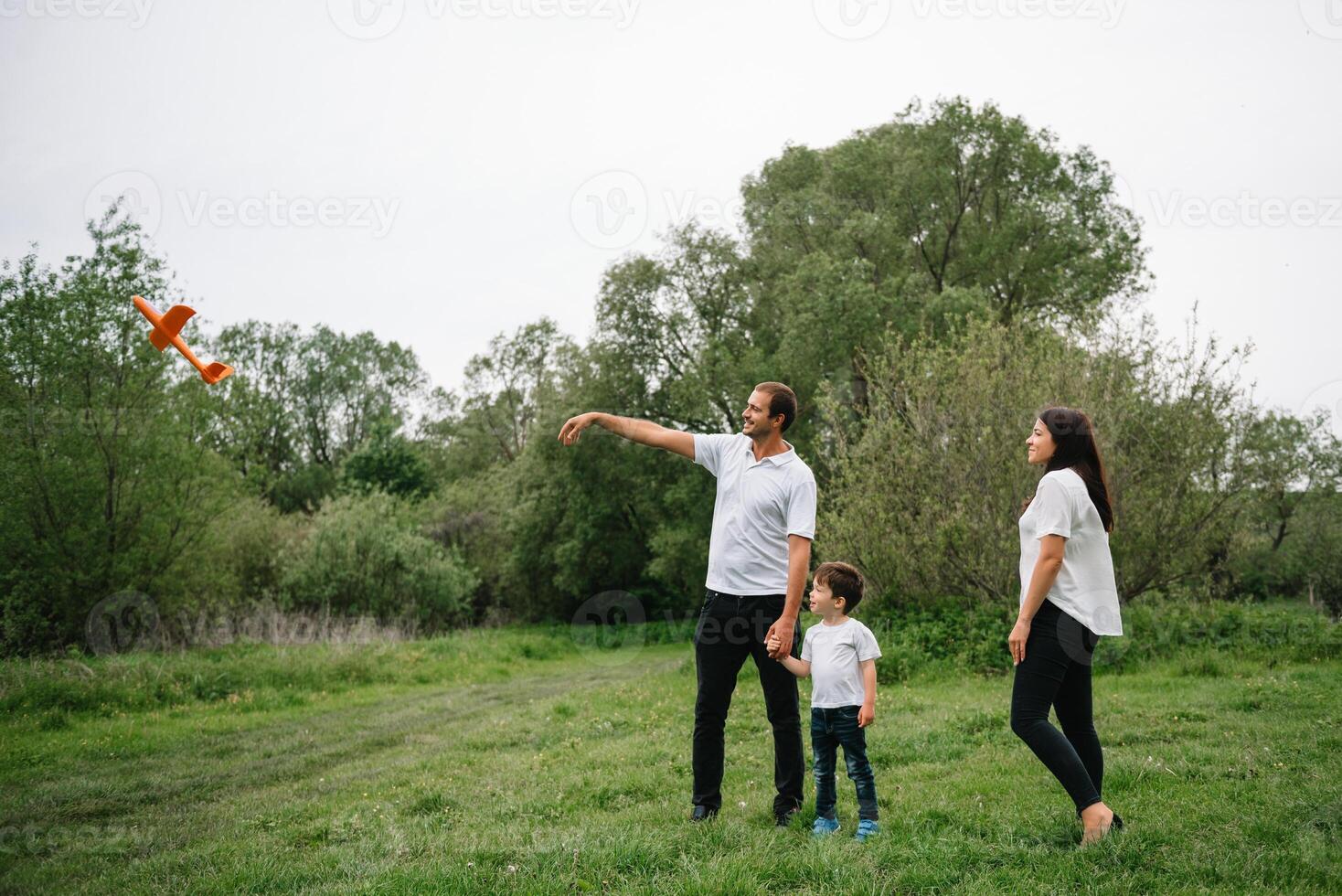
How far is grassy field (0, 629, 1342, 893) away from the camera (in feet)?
13.4

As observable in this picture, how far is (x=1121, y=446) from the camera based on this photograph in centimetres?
1467

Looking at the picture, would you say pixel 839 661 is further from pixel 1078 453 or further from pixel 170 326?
pixel 170 326

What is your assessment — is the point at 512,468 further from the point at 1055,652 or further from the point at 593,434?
the point at 1055,652

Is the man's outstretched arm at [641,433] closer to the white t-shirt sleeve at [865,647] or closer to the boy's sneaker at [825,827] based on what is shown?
the white t-shirt sleeve at [865,647]

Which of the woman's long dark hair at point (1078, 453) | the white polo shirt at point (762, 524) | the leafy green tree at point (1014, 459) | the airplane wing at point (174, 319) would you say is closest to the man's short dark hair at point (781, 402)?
the white polo shirt at point (762, 524)

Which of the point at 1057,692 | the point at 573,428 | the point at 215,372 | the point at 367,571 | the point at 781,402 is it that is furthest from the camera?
the point at 367,571

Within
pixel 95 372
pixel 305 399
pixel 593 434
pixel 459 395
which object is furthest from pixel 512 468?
pixel 305 399

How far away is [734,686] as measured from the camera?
16.7ft

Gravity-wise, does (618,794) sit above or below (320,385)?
below

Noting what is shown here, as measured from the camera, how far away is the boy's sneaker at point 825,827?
4766 millimetres

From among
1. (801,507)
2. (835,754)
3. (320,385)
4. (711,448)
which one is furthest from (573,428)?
(320,385)

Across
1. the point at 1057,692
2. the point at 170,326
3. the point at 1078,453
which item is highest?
the point at 170,326

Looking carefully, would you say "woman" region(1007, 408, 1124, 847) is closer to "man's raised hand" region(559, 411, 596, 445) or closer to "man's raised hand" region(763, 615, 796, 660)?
"man's raised hand" region(763, 615, 796, 660)

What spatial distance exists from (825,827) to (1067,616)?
1640 mm
